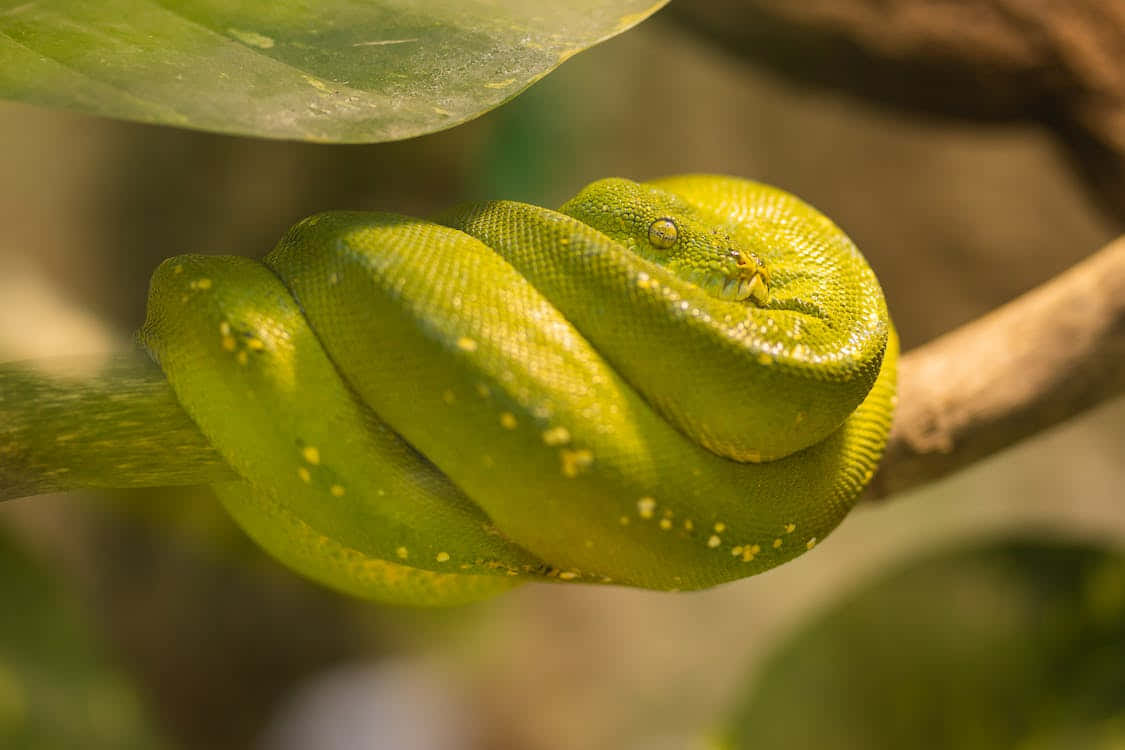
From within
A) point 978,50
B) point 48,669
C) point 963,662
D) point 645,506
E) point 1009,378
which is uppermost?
point 978,50

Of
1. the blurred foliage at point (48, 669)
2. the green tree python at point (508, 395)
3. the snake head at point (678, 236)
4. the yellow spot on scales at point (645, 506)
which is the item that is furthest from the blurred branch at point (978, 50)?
the blurred foliage at point (48, 669)

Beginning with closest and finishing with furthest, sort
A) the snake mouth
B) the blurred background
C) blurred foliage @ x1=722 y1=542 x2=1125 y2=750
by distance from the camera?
the snake mouth < blurred foliage @ x1=722 y1=542 x2=1125 y2=750 < the blurred background

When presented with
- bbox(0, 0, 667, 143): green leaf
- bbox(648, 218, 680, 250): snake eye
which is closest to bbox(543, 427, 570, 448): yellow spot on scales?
bbox(0, 0, 667, 143): green leaf

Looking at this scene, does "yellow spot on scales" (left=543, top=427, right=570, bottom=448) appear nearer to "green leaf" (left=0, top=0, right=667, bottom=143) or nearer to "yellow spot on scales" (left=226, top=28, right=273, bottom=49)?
"green leaf" (left=0, top=0, right=667, bottom=143)

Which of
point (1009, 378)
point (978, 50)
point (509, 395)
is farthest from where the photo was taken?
point (978, 50)

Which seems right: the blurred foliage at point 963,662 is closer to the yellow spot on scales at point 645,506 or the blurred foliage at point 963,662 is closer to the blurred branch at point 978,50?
the blurred branch at point 978,50

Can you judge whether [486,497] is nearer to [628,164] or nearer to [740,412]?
[740,412]

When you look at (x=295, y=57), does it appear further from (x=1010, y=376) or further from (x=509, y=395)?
(x=1010, y=376)

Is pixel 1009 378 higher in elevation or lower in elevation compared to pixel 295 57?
lower

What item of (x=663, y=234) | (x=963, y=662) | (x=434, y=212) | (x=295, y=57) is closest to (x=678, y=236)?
(x=663, y=234)
